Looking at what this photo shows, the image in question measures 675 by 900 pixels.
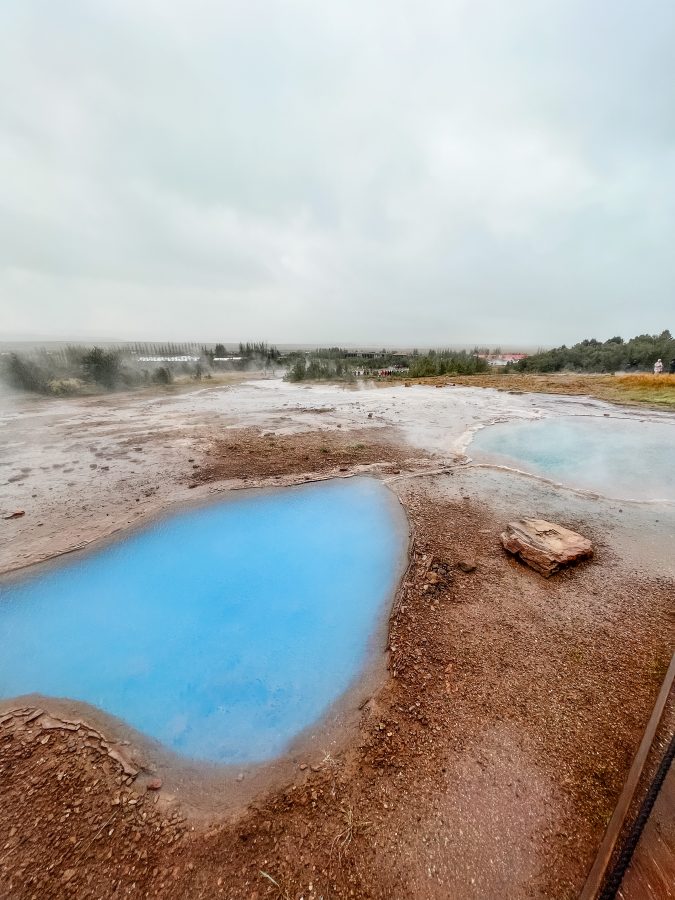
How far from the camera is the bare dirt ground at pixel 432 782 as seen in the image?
197 cm

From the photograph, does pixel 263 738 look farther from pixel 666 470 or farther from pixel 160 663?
pixel 666 470

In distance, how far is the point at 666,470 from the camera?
8.55 meters

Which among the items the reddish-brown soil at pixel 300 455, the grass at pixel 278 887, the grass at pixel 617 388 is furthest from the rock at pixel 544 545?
the grass at pixel 617 388

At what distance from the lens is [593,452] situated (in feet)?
32.6

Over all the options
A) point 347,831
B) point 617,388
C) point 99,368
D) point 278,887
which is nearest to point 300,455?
point 347,831

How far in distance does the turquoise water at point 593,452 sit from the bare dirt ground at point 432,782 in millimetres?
4141

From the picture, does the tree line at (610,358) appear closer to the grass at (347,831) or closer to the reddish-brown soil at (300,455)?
the reddish-brown soil at (300,455)

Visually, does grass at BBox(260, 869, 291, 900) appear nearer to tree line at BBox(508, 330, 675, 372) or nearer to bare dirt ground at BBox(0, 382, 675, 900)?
bare dirt ground at BBox(0, 382, 675, 900)

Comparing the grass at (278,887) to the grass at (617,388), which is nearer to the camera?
the grass at (278,887)

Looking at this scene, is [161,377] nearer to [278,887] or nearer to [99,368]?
[99,368]

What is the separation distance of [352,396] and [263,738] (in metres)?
19.0

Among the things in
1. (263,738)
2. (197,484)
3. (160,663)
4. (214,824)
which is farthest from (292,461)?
(214,824)

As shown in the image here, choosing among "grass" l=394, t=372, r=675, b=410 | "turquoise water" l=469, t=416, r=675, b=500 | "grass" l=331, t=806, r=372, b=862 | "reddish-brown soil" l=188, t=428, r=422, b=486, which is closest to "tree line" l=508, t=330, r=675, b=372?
"grass" l=394, t=372, r=675, b=410

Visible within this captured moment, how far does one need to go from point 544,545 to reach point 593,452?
693 cm
